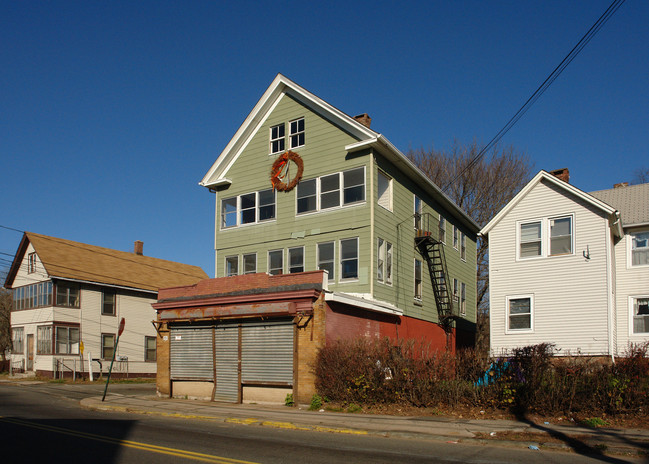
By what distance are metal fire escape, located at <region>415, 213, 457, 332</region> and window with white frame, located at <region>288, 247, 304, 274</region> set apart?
6023 mm

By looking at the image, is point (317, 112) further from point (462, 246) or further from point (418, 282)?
point (462, 246)

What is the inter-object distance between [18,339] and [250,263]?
25.2 meters

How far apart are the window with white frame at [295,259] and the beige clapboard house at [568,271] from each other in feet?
27.5

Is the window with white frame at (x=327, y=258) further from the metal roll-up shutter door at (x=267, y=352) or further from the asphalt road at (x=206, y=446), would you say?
the asphalt road at (x=206, y=446)

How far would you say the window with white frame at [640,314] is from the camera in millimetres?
22500

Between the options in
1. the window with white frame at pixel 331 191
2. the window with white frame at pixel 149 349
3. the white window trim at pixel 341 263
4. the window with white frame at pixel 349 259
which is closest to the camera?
the white window trim at pixel 341 263

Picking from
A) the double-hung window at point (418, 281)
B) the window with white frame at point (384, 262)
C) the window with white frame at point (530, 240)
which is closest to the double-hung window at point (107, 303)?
the double-hung window at point (418, 281)

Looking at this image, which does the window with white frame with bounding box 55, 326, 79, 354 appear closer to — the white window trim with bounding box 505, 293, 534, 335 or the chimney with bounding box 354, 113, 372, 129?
the chimney with bounding box 354, 113, 372, 129

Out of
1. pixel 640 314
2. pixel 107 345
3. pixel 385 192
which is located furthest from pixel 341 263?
pixel 107 345

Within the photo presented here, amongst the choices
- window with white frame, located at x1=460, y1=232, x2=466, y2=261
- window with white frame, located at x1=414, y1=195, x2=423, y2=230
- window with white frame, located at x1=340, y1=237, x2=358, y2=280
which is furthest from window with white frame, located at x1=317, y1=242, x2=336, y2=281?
window with white frame, located at x1=460, y1=232, x2=466, y2=261

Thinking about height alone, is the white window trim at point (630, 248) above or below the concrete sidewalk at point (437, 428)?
above

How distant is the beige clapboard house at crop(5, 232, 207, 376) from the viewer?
1454 inches

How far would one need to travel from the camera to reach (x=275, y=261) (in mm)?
25562

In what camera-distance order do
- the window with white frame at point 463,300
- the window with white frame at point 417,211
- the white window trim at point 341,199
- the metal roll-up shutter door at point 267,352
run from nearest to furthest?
the metal roll-up shutter door at point 267,352 < the white window trim at point 341,199 < the window with white frame at point 417,211 < the window with white frame at point 463,300
